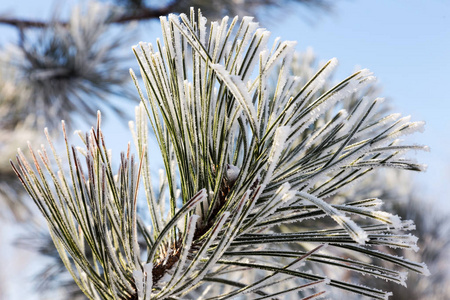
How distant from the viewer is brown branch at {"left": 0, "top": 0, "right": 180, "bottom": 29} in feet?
5.05

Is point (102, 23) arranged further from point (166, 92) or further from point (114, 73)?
point (166, 92)

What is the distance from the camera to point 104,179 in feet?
1.09

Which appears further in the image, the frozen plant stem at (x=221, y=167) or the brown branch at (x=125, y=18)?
the brown branch at (x=125, y=18)

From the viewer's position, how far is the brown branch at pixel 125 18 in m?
1.54

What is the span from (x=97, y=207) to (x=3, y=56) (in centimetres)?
140

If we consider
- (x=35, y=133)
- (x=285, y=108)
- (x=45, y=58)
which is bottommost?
(x=285, y=108)

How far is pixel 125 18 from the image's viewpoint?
5.60 ft

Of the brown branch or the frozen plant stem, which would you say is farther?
the brown branch

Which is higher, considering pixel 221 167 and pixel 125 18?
pixel 125 18

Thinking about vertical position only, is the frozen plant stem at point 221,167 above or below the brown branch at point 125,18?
below

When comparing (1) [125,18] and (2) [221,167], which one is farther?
(1) [125,18]

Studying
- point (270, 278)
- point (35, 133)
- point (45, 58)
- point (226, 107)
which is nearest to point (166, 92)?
point (226, 107)

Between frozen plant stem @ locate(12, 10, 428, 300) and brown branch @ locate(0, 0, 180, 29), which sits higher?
brown branch @ locate(0, 0, 180, 29)

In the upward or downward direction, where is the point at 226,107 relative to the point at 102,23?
downward
